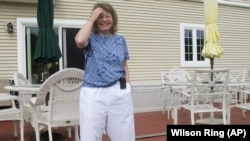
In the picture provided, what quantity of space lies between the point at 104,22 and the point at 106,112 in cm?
65

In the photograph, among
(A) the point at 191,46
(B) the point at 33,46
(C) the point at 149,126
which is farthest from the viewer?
(A) the point at 191,46

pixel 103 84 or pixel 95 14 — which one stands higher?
pixel 95 14

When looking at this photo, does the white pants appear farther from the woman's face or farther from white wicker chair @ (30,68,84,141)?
white wicker chair @ (30,68,84,141)

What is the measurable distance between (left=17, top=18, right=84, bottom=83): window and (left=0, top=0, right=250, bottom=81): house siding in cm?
12

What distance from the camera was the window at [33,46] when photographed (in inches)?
277

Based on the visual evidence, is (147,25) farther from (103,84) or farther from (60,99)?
(103,84)

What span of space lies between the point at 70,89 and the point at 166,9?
5.66 metres

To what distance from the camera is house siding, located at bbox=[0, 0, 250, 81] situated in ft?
23.3

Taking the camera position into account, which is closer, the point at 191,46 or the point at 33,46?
the point at 33,46

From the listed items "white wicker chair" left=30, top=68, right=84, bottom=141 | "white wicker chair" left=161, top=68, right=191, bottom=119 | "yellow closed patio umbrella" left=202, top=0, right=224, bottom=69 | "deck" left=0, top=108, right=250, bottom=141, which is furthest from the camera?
"white wicker chair" left=161, top=68, right=191, bottom=119

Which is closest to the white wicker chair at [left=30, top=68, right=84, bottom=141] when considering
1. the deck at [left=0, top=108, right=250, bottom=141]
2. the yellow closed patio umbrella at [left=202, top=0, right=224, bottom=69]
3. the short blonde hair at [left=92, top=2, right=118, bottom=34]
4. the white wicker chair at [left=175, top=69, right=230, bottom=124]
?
the deck at [left=0, top=108, right=250, bottom=141]

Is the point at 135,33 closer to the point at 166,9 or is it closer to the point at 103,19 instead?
the point at 166,9

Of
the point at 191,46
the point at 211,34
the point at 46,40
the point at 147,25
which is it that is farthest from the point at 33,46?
the point at 191,46

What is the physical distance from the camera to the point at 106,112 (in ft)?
7.97
